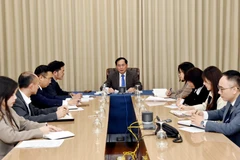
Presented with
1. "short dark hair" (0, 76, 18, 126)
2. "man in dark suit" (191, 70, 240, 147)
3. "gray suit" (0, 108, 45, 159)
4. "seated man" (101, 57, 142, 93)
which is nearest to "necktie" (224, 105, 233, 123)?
"man in dark suit" (191, 70, 240, 147)

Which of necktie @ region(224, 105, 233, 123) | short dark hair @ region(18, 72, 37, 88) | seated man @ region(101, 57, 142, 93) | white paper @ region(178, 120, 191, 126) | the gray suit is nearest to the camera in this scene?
the gray suit

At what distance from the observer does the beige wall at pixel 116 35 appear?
6.83 metres

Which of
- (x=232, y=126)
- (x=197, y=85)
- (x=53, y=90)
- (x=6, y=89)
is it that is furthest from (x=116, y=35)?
(x=232, y=126)

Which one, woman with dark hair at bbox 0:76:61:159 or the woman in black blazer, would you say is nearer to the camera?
woman with dark hair at bbox 0:76:61:159

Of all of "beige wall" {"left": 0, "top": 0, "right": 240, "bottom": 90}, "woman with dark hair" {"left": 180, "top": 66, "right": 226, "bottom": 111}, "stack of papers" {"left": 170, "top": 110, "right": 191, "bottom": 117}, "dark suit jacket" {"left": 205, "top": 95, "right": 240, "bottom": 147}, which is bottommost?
"stack of papers" {"left": 170, "top": 110, "right": 191, "bottom": 117}

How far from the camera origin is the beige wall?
6828 millimetres

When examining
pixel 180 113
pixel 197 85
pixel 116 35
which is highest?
pixel 116 35

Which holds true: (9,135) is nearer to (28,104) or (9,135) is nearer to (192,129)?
(28,104)

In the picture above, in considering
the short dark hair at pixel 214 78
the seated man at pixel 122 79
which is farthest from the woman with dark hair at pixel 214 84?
the seated man at pixel 122 79

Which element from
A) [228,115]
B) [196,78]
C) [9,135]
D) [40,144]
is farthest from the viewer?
[196,78]

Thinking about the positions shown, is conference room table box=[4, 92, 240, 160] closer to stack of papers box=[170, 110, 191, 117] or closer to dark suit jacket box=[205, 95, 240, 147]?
dark suit jacket box=[205, 95, 240, 147]

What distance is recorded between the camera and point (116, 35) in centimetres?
690

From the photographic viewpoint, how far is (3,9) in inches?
270

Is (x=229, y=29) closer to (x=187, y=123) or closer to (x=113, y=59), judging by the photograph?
(x=113, y=59)
